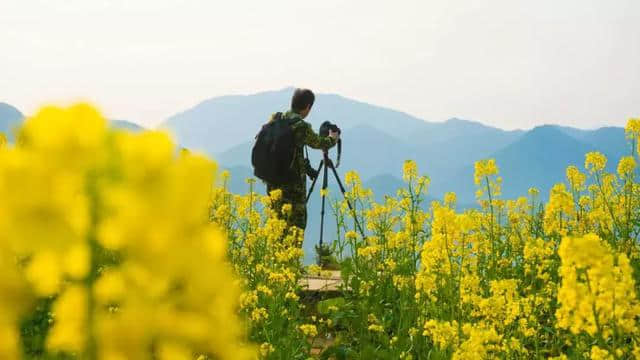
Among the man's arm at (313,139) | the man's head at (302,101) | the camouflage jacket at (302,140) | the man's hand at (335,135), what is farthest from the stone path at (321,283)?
the man's head at (302,101)

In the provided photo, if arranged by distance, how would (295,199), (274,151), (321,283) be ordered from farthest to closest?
(295,199)
(274,151)
(321,283)

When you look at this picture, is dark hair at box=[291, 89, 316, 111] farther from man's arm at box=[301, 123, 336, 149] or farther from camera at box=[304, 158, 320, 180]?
camera at box=[304, 158, 320, 180]

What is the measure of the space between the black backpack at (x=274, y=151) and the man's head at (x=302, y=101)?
0.59ft

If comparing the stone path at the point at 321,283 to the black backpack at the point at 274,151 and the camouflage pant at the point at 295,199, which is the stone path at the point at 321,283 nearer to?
the camouflage pant at the point at 295,199

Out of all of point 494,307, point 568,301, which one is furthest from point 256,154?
point 568,301

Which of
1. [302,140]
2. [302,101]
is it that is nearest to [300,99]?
[302,101]

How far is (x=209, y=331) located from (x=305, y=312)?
6.21 meters

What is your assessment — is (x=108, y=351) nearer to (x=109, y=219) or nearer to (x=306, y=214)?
(x=109, y=219)

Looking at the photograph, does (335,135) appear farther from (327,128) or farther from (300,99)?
(300,99)

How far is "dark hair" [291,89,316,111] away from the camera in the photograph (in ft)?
26.4

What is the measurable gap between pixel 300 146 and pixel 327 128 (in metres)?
0.69

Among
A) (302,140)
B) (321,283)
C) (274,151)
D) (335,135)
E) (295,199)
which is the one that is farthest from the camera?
(335,135)

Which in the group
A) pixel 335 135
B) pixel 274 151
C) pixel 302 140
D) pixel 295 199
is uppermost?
pixel 335 135

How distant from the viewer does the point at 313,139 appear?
26.3 feet
